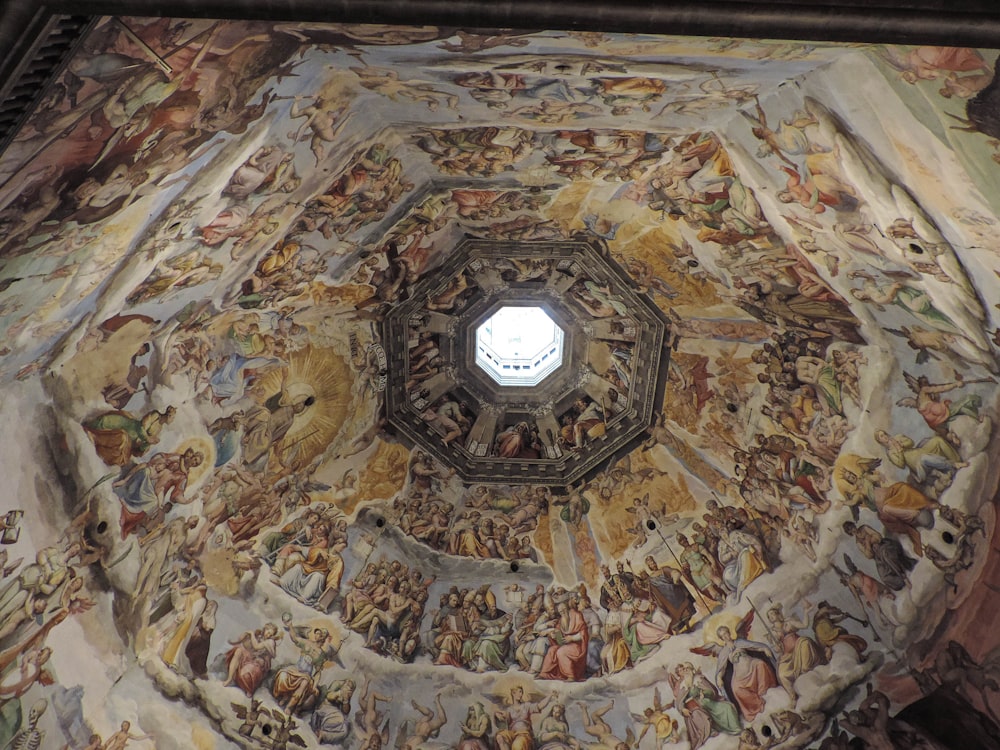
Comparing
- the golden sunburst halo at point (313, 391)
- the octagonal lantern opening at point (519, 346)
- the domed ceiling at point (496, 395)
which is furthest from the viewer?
the octagonal lantern opening at point (519, 346)

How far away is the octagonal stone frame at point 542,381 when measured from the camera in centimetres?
1311

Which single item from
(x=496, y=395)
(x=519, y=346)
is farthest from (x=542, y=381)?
(x=519, y=346)

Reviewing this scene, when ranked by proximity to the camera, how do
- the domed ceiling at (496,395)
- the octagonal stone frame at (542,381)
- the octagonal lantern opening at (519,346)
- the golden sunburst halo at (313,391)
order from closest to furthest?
the domed ceiling at (496,395)
the golden sunburst halo at (313,391)
the octagonal stone frame at (542,381)
the octagonal lantern opening at (519,346)

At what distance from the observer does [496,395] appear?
14.8m

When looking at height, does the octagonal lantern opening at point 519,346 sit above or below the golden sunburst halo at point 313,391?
below

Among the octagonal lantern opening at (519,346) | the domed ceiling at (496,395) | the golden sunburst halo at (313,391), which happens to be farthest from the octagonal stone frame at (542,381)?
the golden sunburst halo at (313,391)

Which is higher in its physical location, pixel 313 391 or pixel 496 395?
pixel 313 391

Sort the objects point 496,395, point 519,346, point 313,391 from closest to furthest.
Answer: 1. point 313,391
2. point 496,395
3. point 519,346

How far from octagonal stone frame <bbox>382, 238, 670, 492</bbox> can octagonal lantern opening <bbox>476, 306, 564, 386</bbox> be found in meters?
0.20

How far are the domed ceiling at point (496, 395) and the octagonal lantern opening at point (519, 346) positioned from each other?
0.50 ft

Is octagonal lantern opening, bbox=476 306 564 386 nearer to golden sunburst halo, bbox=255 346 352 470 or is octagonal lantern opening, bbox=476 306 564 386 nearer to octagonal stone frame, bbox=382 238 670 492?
octagonal stone frame, bbox=382 238 670 492

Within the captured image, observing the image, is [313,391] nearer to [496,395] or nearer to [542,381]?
[496,395]

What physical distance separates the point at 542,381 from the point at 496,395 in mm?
810

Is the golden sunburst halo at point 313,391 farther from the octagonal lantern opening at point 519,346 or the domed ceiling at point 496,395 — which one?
the octagonal lantern opening at point 519,346
